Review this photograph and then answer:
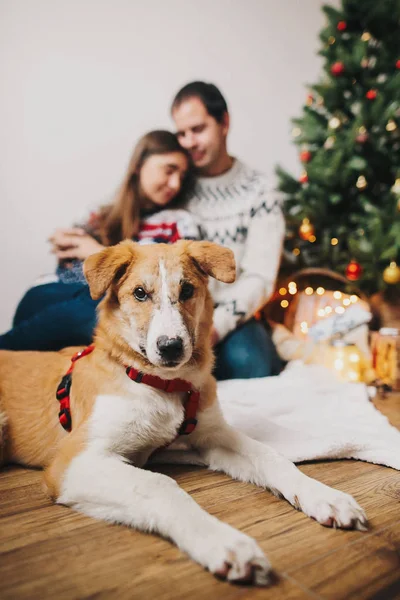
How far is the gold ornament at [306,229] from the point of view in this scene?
3371mm

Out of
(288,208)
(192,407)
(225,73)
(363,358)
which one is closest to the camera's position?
(192,407)

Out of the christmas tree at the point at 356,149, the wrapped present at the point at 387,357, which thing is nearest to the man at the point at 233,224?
the christmas tree at the point at 356,149

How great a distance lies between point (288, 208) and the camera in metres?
3.53

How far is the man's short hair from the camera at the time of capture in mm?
3037

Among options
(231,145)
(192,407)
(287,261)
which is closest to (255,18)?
(231,145)

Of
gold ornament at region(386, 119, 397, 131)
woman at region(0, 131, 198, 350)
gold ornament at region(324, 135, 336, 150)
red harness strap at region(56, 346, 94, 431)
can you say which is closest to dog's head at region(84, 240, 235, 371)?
red harness strap at region(56, 346, 94, 431)

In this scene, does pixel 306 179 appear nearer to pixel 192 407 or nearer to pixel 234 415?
Answer: pixel 234 415

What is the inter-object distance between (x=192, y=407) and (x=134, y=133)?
2979 mm

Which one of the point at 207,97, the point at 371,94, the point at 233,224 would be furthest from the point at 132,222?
the point at 371,94

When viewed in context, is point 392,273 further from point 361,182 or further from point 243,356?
point 243,356

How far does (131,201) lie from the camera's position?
296 centimetres

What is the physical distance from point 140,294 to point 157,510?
72 centimetres

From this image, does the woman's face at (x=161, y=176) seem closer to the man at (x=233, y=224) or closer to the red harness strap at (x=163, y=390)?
the man at (x=233, y=224)

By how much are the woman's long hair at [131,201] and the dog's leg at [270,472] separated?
1736 millimetres
